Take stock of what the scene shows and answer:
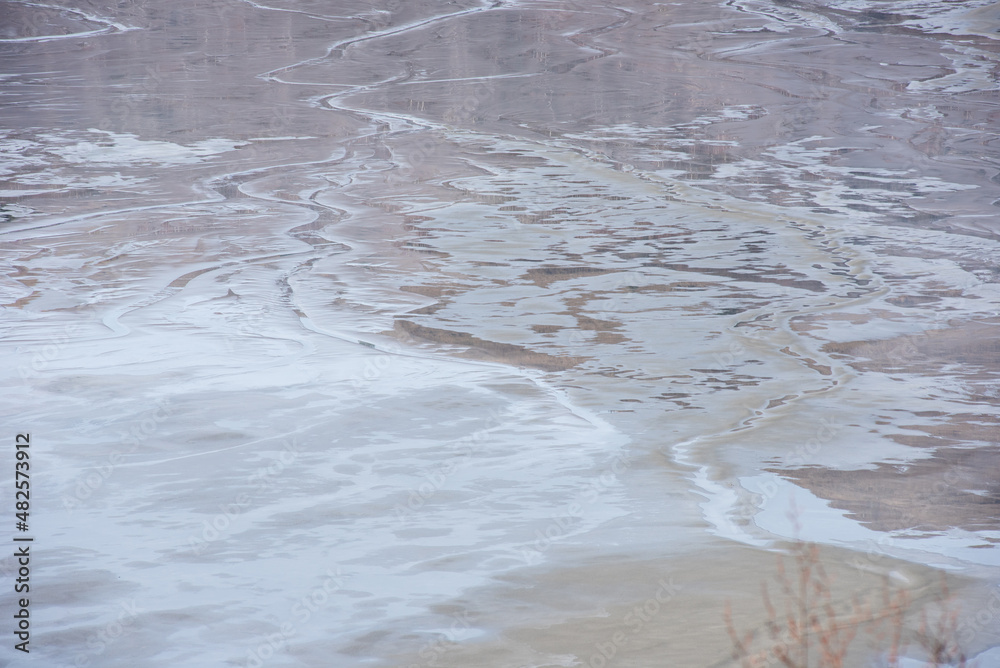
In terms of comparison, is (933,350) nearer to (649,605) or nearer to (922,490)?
(922,490)

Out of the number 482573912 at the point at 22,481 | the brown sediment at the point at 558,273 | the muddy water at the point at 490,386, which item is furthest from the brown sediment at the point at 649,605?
the brown sediment at the point at 558,273

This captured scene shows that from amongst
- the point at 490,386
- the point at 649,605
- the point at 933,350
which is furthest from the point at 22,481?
the point at 933,350

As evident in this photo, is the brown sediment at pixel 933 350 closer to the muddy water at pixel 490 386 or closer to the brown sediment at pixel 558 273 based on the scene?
the muddy water at pixel 490 386

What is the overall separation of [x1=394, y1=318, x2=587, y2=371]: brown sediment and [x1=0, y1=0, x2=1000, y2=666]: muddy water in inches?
1.2

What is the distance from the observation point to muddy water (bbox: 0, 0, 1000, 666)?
277 centimetres

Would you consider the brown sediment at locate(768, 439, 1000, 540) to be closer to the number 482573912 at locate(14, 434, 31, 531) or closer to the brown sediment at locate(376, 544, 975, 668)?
the brown sediment at locate(376, 544, 975, 668)

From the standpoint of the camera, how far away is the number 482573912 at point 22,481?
3240 millimetres

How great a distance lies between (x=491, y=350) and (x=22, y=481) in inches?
86.3

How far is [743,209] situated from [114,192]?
18.1ft

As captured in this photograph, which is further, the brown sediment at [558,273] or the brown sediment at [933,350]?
the brown sediment at [558,273]

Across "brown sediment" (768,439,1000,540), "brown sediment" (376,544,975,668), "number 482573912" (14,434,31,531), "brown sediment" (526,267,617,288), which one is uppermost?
"brown sediment" (526,267,617,288)

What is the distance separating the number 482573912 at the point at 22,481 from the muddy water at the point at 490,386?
66 mm

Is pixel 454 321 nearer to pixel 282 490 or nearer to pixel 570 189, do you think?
pixel 282 490

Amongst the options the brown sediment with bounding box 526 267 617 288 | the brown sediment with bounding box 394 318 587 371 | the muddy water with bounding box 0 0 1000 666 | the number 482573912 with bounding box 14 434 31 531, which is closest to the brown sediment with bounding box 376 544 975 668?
the muddy water with bounding box 0 0 1000 666
